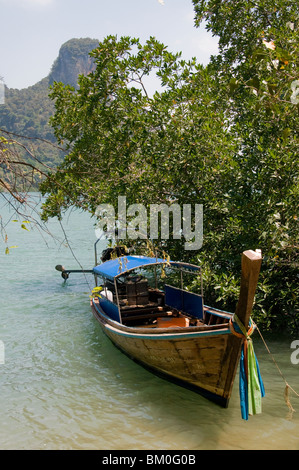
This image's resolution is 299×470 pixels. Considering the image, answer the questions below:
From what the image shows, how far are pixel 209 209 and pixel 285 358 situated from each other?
3492 millimetres

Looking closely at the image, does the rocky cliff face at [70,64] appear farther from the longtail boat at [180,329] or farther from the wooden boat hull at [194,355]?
the wooden boat hull at [194,355]

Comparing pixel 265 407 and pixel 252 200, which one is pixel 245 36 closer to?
pixel 252 200

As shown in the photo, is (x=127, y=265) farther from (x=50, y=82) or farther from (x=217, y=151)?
(x=50, y=82)

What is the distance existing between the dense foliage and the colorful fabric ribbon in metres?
2.81

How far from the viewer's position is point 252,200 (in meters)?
8.65

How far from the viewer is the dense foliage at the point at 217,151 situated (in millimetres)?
8203

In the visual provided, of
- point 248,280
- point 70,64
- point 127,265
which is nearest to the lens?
point 248,280

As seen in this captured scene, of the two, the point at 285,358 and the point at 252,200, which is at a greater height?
the point at 252,200

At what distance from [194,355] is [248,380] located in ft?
3.58

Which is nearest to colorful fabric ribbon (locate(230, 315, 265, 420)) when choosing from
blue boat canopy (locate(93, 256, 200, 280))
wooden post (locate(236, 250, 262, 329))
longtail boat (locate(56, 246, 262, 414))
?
longtail boat (locate(56, 246, 262, 414))

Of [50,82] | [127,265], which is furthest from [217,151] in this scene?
[50,82]

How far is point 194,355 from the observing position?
20.3 ft

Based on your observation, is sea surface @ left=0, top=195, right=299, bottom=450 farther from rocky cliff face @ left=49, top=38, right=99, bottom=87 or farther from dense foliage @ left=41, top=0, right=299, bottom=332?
rocky cliff face @ left=49, top=38, right=99, bottom=87
